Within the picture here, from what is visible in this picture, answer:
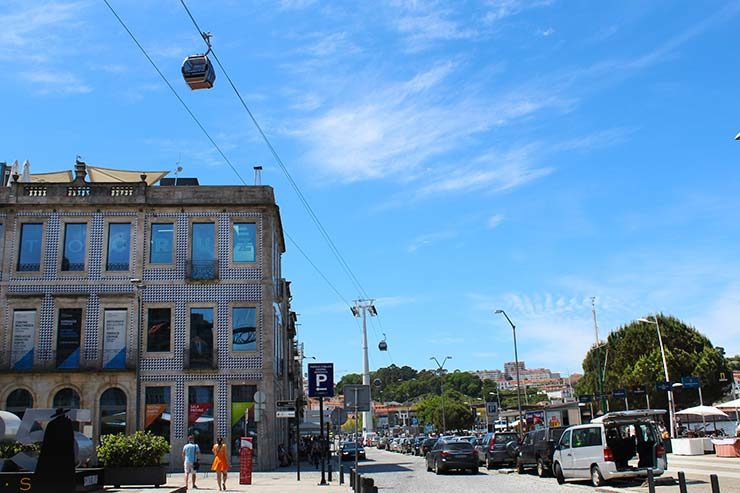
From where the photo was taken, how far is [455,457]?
30359 mm

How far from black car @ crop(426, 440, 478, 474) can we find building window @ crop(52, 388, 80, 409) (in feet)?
56.8

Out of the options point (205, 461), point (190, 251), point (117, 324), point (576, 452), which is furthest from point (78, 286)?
point (576, 452)

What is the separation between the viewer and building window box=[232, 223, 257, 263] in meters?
37.8

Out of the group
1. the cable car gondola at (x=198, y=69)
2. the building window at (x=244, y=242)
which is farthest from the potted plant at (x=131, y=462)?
the building window at (x=244, y=242)

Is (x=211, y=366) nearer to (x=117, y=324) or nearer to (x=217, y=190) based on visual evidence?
(x=117, y=324)

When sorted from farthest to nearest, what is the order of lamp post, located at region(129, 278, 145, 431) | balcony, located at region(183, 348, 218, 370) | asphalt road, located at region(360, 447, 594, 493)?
balcony, located at region(183, 348, 218, 370)
lamp post, located at region(129, 278, 145, 431)
asphalt road, located at region(360, 447, 594, 493)

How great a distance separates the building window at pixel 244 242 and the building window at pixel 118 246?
537 centimetres

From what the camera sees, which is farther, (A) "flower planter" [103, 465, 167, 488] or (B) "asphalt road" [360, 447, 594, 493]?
(A) "flower planter" [103, 465, 167, 488]

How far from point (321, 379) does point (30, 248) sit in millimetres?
17360

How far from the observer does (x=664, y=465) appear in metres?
20.1

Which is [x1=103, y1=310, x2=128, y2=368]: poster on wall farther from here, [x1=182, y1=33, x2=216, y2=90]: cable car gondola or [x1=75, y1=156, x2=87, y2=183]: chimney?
[x1=182, y1=33, x2=216, y2=90]: cable car gondola

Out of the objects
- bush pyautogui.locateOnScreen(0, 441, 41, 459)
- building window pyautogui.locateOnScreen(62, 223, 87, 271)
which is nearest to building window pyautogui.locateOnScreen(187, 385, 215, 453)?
building window pyautogui.locateOnScreen(62, 223, 87, 271)

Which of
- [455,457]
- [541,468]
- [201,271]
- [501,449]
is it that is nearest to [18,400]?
[201,271]

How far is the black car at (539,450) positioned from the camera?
26172 millimetres
